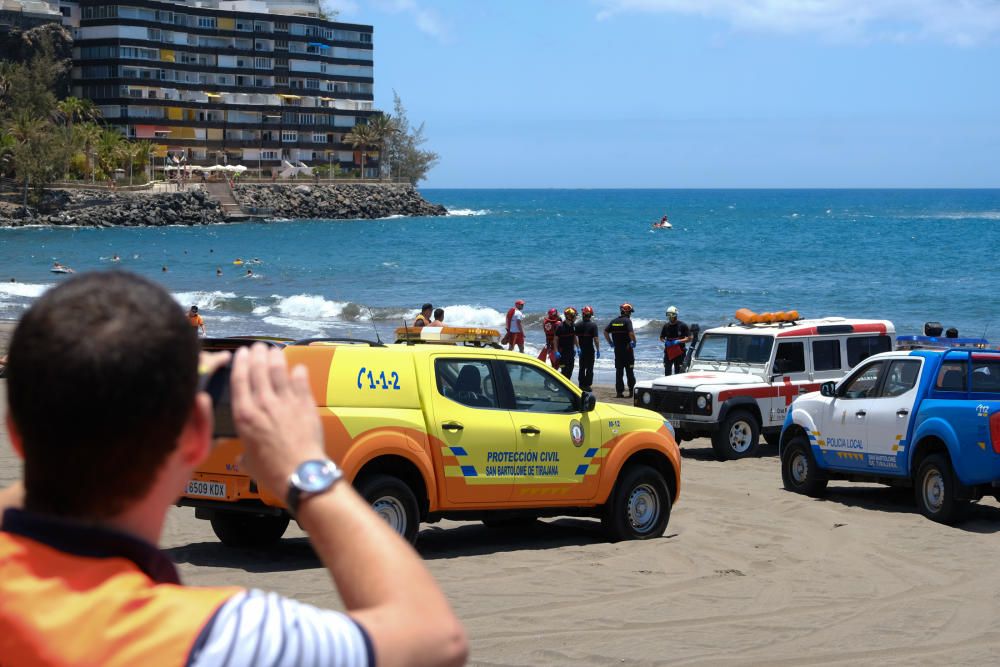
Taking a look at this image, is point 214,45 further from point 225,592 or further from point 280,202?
point 225,592

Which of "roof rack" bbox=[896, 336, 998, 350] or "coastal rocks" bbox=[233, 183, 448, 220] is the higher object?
"coastal rocks" bbox=[233, 183, 448, 220]

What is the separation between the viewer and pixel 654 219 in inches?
6309

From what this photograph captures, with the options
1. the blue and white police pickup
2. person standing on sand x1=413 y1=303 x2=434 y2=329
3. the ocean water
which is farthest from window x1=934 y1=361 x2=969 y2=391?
the ocean water

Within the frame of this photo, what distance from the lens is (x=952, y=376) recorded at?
42.5 ft

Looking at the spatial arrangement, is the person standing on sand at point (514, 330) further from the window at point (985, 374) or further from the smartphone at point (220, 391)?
the smartphone at point (220, 391)

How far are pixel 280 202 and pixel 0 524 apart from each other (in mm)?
131706

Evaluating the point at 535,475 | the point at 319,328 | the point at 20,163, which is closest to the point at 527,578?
the point at 535,475

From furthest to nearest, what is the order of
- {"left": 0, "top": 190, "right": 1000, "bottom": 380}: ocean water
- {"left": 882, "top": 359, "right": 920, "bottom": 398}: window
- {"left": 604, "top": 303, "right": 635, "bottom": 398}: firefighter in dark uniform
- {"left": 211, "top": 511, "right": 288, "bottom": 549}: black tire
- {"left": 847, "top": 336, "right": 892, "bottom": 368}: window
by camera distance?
{"left": 0, "top": 190, "right": 1000, "bottom": 380}: ocean water → {"left": 604, "top": 303, "right": 635, "bottom": 398}: firefighter in dark uniform → {"left": 847, "top": 336, "right": 892, "bottom": 368}: window → {"left": 882, "top": 359, "right": 920, "bottom": 398}: window → {"left": 211, "top": 511, "right": 288, "bottom": 549}: black tire

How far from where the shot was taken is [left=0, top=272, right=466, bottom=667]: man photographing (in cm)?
165

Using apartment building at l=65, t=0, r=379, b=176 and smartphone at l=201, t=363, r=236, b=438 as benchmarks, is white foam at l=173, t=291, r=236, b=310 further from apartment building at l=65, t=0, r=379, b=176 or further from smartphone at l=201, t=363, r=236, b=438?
apartment building at l=65, t=0, r=379, b=176

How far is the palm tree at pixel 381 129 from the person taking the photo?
6068 inches

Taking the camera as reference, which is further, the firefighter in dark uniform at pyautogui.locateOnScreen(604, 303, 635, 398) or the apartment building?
the apartment building

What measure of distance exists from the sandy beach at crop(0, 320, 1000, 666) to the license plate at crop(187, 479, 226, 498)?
1.93 ft

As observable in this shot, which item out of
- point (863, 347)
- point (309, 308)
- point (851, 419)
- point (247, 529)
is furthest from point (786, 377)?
point (309, 308)
